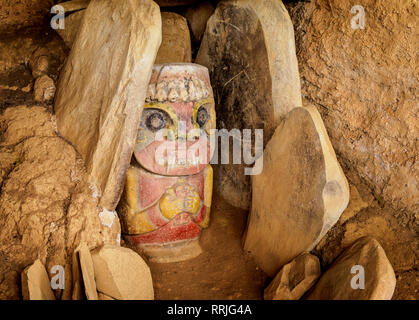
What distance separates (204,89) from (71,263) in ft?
4.16

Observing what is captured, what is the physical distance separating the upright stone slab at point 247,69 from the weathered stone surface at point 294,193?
273mm

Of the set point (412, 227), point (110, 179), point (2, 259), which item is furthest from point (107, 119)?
point (412, 227)

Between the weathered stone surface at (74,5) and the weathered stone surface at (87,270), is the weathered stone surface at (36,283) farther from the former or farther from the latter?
the weathered stone surface at (74,5)

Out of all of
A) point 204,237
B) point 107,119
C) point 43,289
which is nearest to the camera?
point 43,289

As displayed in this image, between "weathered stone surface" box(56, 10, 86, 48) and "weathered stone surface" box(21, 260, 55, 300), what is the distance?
148 centimetres

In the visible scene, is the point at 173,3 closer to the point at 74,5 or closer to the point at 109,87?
the point at 74,5

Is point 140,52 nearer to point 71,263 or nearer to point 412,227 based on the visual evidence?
point 71,263

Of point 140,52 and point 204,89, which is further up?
point 140,52

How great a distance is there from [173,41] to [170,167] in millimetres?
1328

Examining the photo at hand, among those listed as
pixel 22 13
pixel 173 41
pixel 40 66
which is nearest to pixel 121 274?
pixel 40 66

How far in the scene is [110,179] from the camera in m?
2.24

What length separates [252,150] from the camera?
288 centimetres

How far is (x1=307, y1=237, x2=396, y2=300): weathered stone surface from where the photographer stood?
70.9 inches

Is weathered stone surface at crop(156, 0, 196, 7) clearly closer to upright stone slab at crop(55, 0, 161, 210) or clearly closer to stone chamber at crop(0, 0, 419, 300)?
stone chamber at crop(0, 0, 419, 300)
